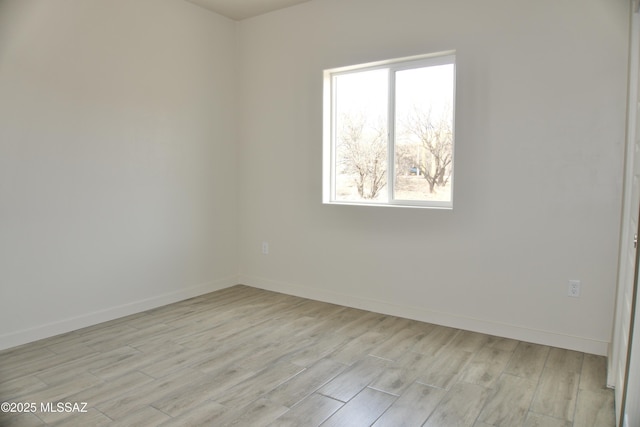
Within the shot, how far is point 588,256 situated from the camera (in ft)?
9.24

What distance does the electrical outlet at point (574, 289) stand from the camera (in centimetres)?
286

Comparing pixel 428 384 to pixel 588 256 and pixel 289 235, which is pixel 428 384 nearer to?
pixel 588 256

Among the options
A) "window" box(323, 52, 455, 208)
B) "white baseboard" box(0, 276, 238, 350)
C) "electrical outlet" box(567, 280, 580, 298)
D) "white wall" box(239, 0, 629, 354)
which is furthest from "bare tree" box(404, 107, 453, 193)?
"white baseboard" box(0, 276, 238, 350)

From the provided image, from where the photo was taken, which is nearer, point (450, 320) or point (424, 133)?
point (450, 320)

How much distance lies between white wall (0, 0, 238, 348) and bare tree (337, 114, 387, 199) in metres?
1.25

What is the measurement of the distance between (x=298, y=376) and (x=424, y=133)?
→ 2.11 meters

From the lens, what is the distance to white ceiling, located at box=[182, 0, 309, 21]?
3932 mm

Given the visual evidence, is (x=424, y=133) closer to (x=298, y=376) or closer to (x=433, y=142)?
(x=433, y=142)

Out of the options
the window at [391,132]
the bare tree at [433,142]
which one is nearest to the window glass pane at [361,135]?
the window at [391,132]

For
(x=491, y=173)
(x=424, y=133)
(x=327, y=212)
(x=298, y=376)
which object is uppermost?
(x=424, y=133)

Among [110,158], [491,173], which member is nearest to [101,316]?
[110,158]

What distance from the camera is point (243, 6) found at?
4035 mm

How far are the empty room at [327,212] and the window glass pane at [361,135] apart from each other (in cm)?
2

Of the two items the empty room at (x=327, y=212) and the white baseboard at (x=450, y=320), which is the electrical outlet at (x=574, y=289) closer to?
the empty room at (x=327, y=212)
